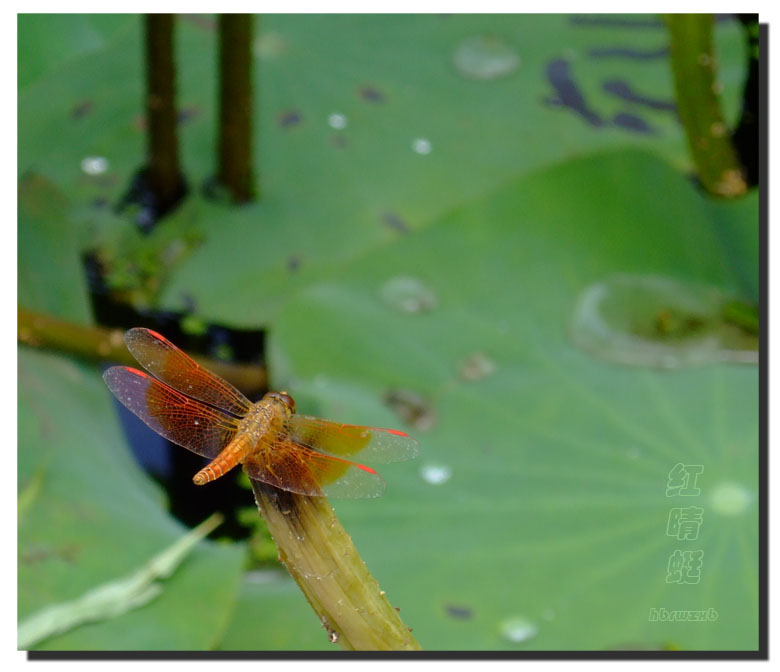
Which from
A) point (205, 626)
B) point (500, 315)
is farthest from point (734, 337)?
point (205, 626)

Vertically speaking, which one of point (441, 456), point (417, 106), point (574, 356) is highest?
point (417, 106)

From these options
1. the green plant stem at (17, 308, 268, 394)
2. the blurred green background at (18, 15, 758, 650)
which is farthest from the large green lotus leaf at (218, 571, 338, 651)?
the green plant stem at (17, 308, 268, 394)

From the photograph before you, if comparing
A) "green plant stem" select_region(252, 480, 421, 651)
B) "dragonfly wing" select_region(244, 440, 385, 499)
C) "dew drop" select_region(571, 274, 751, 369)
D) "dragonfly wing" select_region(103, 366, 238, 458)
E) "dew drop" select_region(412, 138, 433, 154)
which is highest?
"dew drop" select_region(412, 138, 433, 154)

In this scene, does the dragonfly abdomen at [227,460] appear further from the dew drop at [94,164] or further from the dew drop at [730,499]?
the dew drop at [94,164]

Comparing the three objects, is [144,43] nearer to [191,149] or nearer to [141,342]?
[191,149]

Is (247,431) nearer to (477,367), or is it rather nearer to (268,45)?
(477,367)

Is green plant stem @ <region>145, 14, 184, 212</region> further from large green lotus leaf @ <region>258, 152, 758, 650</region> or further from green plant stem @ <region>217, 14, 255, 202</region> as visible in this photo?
large green lotus leaf @ <region>258, 152, 758, 650</region>

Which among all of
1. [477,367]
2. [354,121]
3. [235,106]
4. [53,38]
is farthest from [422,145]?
[53,38]
